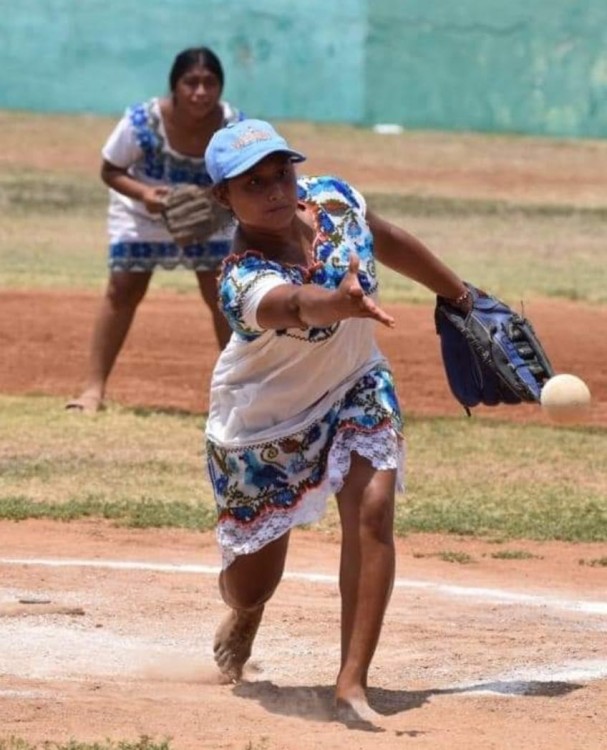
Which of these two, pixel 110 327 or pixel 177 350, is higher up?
pixel 110 327

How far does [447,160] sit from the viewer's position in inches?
1069

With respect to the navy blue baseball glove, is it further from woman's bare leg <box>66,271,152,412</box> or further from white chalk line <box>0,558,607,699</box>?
woman's bare leg <box>66,271,152,412</box>

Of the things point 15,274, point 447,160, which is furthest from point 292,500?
point 447,160

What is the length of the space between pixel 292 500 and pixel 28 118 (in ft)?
84.1

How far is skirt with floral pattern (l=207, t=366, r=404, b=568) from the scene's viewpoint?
533 cm

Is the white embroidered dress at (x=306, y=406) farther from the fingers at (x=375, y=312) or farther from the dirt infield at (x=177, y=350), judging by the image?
the dirt infield at (x=177, y=350)

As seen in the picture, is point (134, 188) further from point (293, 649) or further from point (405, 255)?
point (405, 255)

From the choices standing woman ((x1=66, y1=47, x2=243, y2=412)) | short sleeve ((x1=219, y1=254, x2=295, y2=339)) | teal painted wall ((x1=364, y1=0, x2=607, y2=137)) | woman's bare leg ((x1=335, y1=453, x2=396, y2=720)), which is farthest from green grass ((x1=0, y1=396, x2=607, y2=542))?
teal painted wall ((x1=364, y1=0, x2=607, y2=137))

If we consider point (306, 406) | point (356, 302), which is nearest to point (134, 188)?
point (306, 406)

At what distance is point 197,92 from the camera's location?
10.1 m

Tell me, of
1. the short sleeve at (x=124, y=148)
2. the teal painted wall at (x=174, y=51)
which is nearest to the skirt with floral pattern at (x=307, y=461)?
the short sleeve at (x=124, y=148)

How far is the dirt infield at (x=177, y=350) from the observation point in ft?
37.7

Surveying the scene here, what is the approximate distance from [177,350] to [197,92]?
122 inches

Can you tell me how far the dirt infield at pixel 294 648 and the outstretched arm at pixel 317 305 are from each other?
1062mm
